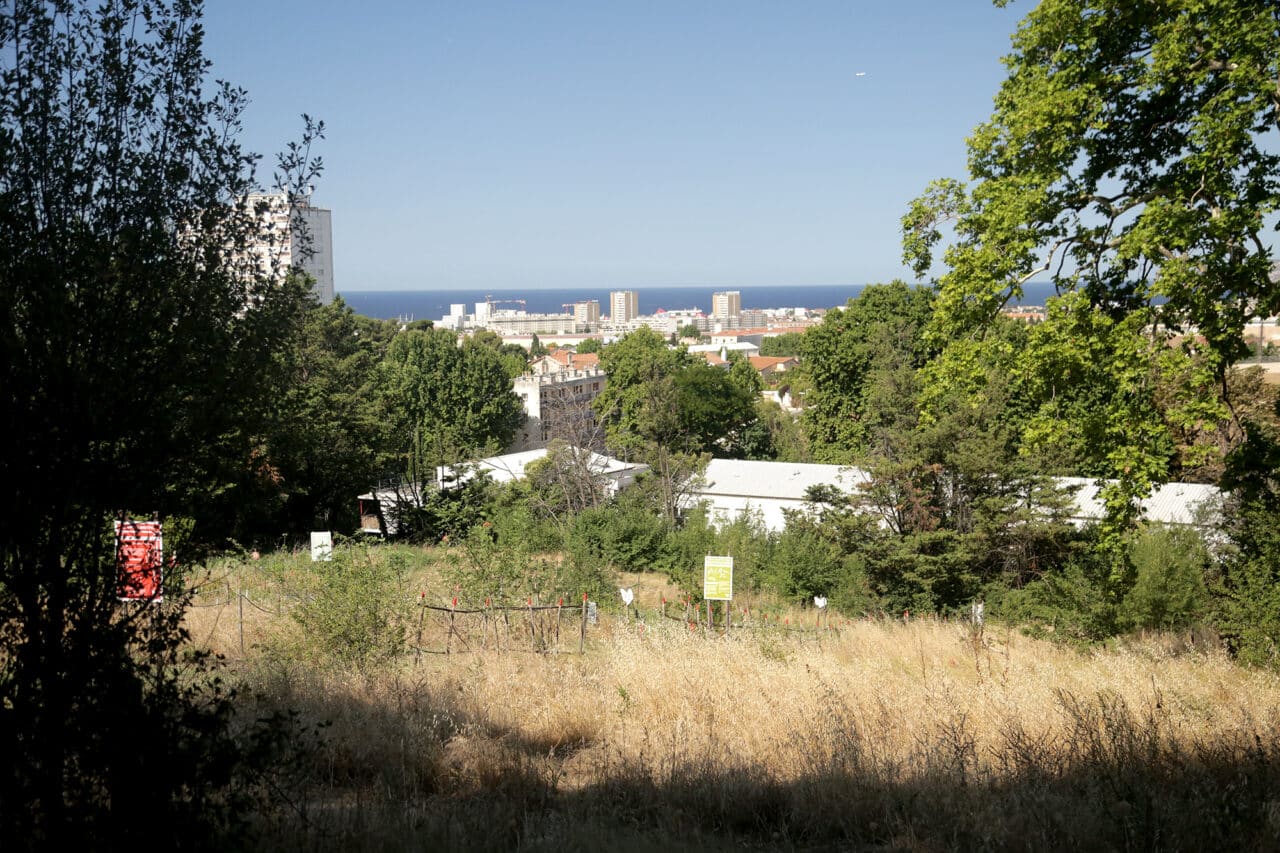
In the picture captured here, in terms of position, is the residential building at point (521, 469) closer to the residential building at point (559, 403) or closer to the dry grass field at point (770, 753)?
the residential building at point (559, 403)

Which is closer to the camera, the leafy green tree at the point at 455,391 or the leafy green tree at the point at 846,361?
the leafy green tree at the point at 846,361

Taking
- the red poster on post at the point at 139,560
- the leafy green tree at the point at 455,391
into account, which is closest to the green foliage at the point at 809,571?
the red poster on post at the point at 139,560

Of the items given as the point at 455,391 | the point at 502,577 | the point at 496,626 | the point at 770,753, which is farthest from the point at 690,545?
the point at 455,391

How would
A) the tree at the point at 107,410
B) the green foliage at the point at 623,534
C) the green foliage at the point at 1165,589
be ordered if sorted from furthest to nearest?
the green foliage at the point at 623,534
the green foliage at the point at 1165,589
the tree at the point at 107,410

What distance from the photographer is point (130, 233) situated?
4.36 m

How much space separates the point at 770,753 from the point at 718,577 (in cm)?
667

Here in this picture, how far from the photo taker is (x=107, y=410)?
13.5 ft

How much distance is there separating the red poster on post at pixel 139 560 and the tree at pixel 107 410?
0.05m

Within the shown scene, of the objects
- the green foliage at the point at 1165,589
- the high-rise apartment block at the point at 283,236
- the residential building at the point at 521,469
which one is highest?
the high-rise apartment block at the point at 283,236

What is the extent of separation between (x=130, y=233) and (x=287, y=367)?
3.41ft

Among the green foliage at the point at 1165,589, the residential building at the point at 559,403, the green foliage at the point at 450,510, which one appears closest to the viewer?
the green foliage at the point at 1165,589

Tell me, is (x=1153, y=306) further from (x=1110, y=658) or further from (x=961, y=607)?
(x=961, y=607)

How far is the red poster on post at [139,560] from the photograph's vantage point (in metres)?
4.29

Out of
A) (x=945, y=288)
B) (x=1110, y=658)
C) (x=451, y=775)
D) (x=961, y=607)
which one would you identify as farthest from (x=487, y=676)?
(x=961, y=607)
